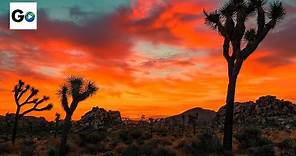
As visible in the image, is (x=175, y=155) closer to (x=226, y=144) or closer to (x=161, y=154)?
(x=161, y=154)

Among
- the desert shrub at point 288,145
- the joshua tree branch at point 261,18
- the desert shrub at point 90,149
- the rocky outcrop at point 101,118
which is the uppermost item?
the joshua tree branch at point 261,18

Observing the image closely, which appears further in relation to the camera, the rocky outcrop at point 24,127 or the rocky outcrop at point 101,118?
the rocky outcrop at point 101,118

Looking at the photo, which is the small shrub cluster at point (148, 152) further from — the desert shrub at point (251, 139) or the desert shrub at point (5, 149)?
the desert shrub at point (5, 149)

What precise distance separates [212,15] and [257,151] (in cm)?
725

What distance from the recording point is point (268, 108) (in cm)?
9919

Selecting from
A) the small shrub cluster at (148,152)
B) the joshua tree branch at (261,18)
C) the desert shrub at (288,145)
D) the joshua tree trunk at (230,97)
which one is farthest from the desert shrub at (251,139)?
the joshua tree branch at (261,18)

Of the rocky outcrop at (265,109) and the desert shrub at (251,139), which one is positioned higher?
the rocky outcrop at (265,109)

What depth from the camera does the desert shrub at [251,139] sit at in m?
Answer: 24.8

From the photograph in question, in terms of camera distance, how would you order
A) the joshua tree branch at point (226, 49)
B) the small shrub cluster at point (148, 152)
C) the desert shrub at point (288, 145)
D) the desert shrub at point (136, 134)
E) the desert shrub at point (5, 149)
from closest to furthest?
the small shrub cluster at point (148, 152) < the desert shrub at point (288, 145) < the joshua tree branch at point (226, 49) < the desert shrub at point (5, 149) < the desert shrub at point (136, 134)

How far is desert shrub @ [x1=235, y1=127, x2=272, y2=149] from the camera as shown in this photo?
2479 centimetres

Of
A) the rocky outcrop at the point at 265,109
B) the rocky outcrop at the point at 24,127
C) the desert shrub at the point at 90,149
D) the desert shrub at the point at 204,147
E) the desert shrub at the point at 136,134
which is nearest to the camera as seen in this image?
the desert shrub at the point at 204,147

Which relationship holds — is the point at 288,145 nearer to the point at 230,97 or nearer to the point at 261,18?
the point at 230,97

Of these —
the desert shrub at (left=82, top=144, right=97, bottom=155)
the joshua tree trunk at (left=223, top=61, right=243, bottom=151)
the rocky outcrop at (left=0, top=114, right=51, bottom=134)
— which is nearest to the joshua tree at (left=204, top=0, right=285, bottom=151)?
the joshua tree trunk at (left=223, top=61, right=243, bottom=151)

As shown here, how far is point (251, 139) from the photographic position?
25891mm
